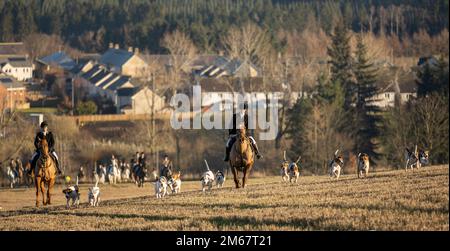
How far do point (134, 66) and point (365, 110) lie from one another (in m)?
50.0

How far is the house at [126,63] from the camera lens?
114688 mm

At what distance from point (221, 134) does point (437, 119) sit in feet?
51.1

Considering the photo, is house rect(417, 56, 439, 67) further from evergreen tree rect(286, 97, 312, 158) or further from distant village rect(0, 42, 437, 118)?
evergreen tree rect(286, 97, 312, 158)

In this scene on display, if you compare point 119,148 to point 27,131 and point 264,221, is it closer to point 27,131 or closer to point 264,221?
point 27,131

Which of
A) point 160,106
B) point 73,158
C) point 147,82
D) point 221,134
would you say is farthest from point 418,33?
point 73,158

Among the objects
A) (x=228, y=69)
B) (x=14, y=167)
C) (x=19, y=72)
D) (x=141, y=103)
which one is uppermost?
(x=228, y=69)

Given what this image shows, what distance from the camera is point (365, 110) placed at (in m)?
72.2

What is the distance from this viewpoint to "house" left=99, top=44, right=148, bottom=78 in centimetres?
11469

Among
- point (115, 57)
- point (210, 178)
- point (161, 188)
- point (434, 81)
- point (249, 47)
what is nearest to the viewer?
point (161, 188)

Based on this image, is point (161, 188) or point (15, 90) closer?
point (161, 188)

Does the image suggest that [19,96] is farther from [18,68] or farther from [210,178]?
[210,178]

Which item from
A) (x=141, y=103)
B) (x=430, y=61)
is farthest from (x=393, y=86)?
(x=141, y=103)

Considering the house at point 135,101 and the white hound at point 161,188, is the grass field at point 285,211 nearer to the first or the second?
the white hound at point 161,188

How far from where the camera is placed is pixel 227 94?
91938mm
